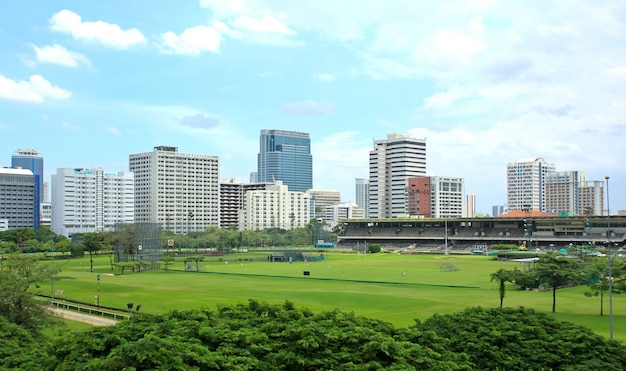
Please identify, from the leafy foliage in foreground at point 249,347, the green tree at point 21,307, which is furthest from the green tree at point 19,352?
the green tree at point 21,307

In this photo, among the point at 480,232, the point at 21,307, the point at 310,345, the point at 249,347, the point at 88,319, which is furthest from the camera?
the point at 480,232

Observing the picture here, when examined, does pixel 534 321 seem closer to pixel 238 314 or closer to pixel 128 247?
pixel 238 314

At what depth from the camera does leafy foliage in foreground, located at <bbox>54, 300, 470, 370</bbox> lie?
15320mm

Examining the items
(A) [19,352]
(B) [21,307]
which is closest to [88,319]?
(B) [21,307]

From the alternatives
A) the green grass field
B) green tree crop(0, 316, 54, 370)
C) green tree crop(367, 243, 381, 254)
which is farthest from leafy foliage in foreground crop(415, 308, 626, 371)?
green tree crop(367, 243, 381, 254)

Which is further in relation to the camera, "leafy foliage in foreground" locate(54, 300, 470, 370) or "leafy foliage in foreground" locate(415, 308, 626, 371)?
"leafy foliage in foreground" locate(415, 308, 626, 371)

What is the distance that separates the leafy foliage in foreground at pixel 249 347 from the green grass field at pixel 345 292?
21.3m

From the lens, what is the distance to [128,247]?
108 meters

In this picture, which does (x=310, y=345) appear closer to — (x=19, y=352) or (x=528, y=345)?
(x=528, y=345)

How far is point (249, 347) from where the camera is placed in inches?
690

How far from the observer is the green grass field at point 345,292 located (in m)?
47.1

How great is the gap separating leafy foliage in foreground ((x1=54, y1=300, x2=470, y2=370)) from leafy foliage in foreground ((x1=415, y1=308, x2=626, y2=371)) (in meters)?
1.65

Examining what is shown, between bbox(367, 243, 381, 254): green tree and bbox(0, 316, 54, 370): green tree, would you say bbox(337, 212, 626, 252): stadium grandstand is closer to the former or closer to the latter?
bbox(367, 243, 381, 254): green tree

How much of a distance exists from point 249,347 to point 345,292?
143 ft
